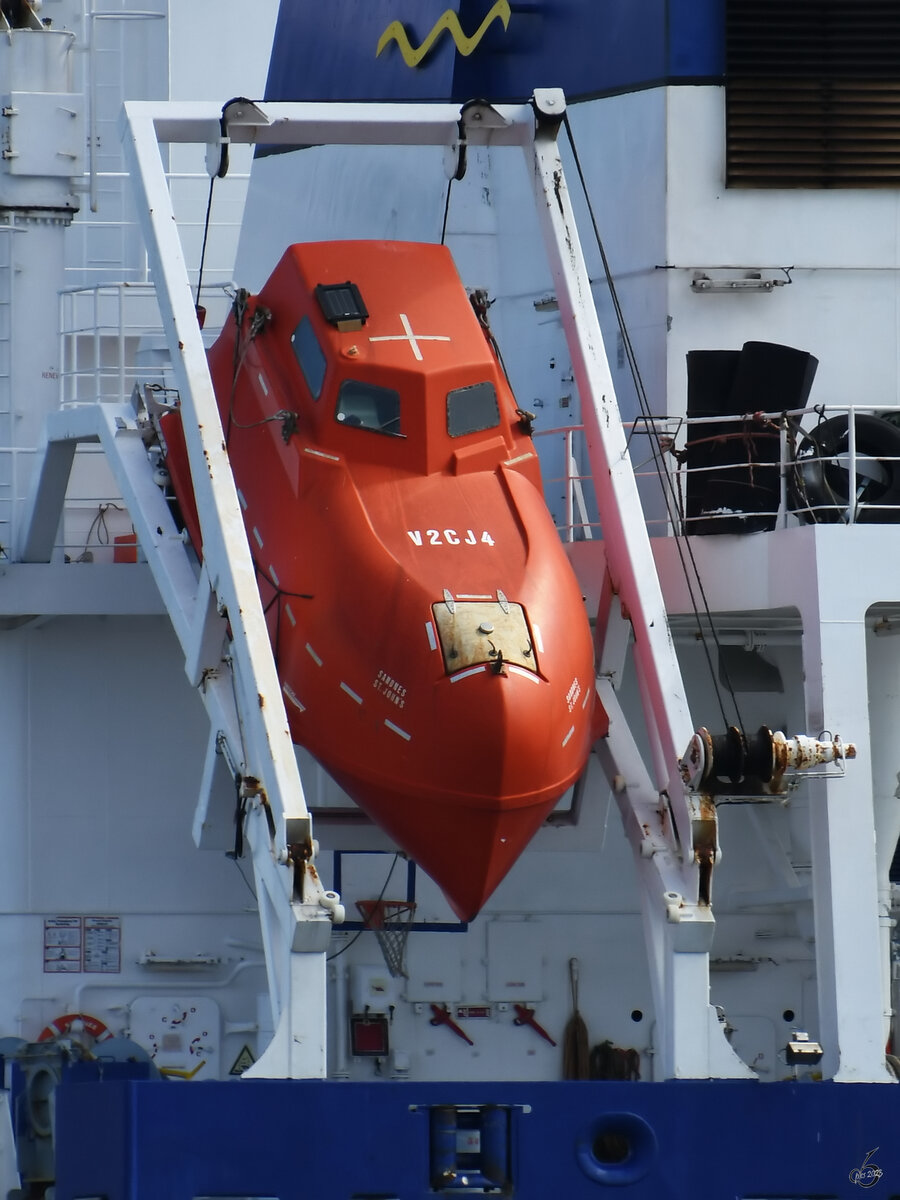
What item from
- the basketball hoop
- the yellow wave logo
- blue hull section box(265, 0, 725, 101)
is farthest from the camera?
the yellow wave logo

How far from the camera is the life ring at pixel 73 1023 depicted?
1295 centimetres

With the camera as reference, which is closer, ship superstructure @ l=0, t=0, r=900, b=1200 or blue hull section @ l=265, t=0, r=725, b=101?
ship superstructure @ l=0, t=0, r=900, b=1200

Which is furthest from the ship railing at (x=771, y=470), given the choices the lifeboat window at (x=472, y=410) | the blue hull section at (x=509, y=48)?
the blue hull section at (x=509, y=48)

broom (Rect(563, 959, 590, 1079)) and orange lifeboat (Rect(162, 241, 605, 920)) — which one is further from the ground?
orange lifeboat (Rect(162, 241, 605, 920))

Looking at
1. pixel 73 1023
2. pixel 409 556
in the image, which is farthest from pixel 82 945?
pixel 409 556

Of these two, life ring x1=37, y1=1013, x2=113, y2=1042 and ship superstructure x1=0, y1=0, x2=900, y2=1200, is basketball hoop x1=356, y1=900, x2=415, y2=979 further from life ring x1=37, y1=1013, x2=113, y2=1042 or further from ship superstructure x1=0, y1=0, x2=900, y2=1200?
life ring x1=37, y1=1013, x2=113, y2=1042

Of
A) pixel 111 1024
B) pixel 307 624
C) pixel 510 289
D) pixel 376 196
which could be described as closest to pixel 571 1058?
pixel 111 1024

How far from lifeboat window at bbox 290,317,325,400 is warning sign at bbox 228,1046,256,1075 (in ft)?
13.9

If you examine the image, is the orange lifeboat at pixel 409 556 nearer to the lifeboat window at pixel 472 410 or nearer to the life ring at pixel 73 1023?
the lifeboat window at pixel 472 410

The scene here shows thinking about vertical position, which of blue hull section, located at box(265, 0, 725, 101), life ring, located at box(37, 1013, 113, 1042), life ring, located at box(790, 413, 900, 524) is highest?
blue hull section, located at box(265, 0, 725, 101)

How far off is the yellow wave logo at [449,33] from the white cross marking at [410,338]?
3.52 meters

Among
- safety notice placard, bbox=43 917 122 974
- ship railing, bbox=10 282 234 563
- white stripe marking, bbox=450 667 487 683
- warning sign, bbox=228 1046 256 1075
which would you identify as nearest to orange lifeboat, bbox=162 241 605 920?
white stripe marking, bbox=450 667 487 683

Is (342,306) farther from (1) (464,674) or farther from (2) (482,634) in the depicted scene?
(1) (464,674)

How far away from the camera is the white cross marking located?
36.8 feet
